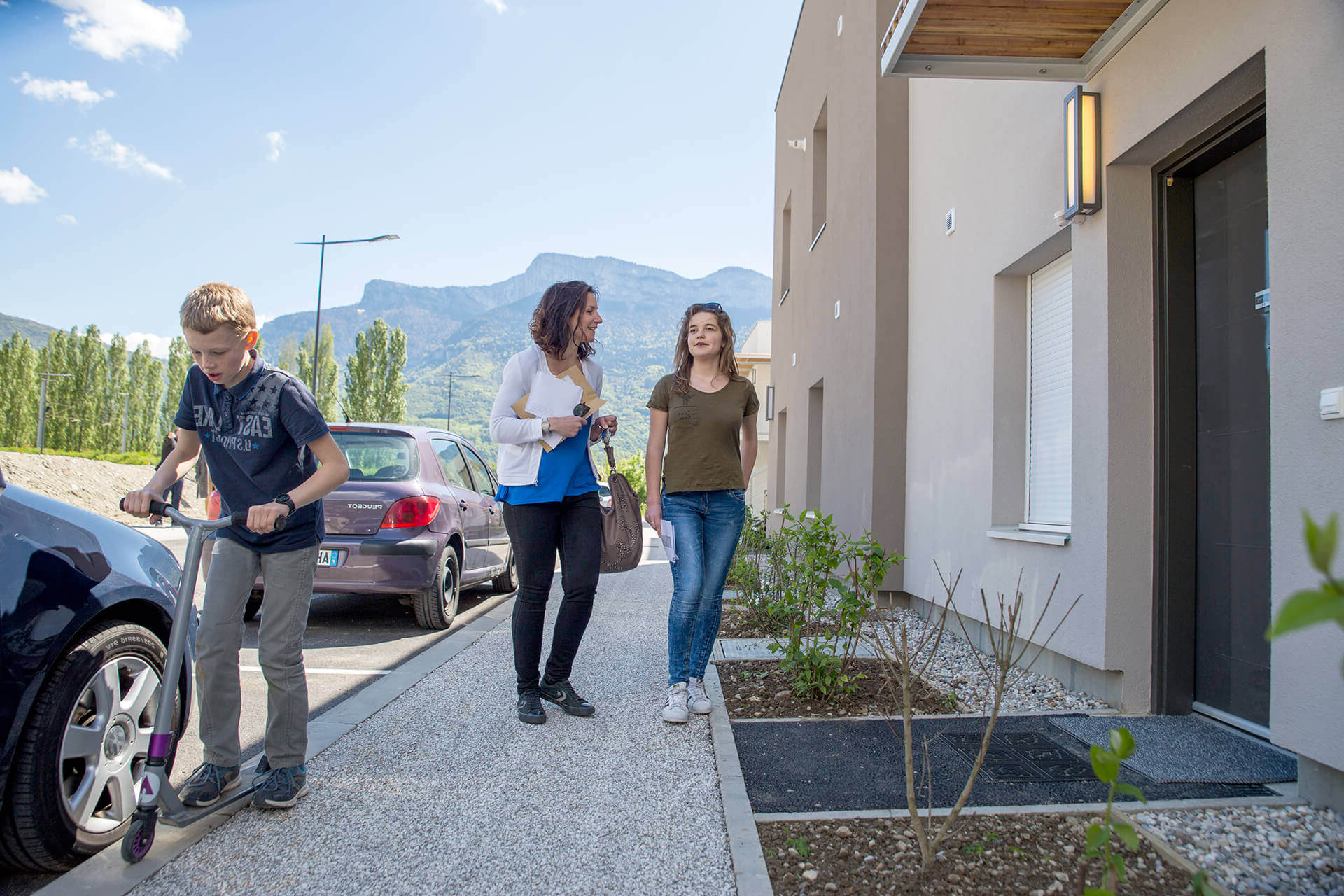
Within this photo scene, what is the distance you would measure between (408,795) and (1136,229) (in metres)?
4.10

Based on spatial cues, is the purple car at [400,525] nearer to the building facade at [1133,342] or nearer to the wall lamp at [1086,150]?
the building facade at [1133,342]

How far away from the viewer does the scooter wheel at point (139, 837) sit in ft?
7.71

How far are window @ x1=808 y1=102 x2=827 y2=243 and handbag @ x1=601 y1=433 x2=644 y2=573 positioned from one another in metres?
8.46

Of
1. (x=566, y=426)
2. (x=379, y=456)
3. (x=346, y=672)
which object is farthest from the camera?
(x=379, y=456)

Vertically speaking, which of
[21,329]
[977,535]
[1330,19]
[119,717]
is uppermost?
[21,329]

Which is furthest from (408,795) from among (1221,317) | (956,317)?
(956,317)

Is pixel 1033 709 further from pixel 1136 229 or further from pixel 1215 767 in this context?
pixel 1136 229

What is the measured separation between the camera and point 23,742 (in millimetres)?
2230

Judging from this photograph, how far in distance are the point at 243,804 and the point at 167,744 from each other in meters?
0.45

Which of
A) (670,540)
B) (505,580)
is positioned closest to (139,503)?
(670,540)

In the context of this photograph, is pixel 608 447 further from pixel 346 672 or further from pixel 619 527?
pixel 346 672

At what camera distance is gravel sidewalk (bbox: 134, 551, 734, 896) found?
2.33 meters

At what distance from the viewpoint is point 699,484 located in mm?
3969

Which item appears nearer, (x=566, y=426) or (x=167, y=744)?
(x=167, y=744)
